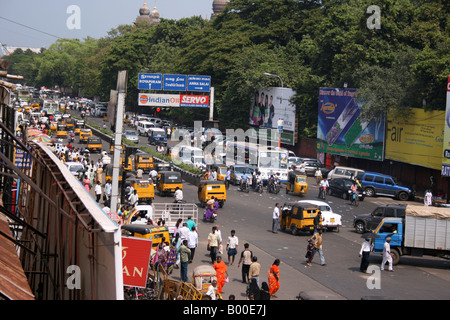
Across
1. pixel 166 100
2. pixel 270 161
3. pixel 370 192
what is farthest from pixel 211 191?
pixel 166 100

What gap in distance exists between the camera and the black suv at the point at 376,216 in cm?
2441

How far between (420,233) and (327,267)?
3506mm

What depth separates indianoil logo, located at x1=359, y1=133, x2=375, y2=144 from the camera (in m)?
44.2

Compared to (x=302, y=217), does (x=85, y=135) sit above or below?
above

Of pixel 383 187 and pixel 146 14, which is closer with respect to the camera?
pixel 383 187

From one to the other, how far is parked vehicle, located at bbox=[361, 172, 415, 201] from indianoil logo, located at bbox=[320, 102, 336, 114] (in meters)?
12.2

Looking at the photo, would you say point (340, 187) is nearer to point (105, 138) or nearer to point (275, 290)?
point (275, 290)

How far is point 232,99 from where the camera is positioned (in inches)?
2574

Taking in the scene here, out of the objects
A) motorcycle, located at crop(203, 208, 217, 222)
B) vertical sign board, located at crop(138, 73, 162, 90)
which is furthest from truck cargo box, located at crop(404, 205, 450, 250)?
vertical sign board, located at crop(138, 73, 162, 90)

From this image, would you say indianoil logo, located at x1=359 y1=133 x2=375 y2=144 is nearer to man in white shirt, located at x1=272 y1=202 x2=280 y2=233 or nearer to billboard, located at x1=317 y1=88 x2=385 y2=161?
billboard, located at x1=317 y1=88 x2=385 y2=161

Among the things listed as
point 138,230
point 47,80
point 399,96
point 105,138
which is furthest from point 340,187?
point 47,80

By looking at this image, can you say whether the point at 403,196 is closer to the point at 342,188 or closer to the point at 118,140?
the point at 342,188

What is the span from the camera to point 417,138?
128 feet

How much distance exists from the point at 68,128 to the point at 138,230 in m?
54.2
